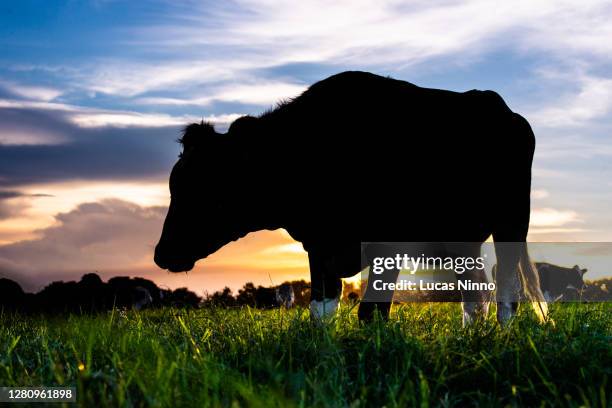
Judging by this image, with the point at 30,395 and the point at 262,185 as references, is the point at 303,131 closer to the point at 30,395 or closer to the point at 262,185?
the point at 262,185

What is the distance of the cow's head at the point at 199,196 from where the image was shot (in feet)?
23.9

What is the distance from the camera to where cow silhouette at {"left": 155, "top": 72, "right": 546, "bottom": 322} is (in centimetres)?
729

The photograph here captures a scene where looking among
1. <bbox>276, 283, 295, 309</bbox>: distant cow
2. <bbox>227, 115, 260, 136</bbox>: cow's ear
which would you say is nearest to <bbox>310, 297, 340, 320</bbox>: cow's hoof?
<bbox>227, 115, 260, 136</bbox>: cow's ear

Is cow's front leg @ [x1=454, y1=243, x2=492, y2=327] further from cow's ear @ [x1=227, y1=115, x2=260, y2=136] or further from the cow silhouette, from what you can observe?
cow's ear @ [x1=227, y1=115, x2=260, y2=136]

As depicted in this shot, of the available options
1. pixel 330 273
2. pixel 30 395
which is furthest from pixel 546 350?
pixel 30 395

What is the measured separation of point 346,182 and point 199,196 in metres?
1.47

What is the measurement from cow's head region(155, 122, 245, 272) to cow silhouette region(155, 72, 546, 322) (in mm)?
10

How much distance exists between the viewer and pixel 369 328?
5.13m

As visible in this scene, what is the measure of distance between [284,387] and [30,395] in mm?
1419

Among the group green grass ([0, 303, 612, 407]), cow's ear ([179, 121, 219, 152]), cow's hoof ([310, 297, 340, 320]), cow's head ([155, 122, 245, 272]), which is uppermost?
cow's ear ([179, 121, 219, 152])

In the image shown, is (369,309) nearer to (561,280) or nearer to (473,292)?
(473,292)

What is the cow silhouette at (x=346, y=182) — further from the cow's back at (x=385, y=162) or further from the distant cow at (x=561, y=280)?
the distant cow at (x=561, y=280)

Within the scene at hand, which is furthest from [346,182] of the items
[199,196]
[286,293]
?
[286,293]

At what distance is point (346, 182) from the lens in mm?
7395
